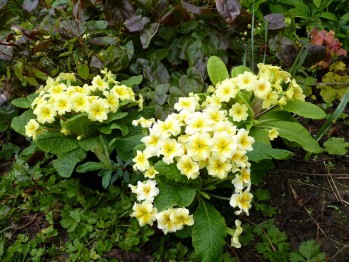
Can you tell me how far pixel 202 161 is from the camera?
5.76 ft

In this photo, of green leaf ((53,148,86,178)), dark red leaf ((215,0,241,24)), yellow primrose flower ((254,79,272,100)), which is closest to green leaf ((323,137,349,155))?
yellow primrose flower ((254,79,272,100))

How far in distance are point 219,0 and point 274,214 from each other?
1.25 m

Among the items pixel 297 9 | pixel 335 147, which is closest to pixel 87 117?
pixel 335 147

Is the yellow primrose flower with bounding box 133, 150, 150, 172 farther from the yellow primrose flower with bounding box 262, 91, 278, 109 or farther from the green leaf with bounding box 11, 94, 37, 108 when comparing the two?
the green leaf with bounding box 11, 94, 37, 108

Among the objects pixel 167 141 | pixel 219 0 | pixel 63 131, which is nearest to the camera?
pixel 167 141

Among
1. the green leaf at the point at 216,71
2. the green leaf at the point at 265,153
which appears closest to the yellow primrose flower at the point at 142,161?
the green leaf at the point at 265,153

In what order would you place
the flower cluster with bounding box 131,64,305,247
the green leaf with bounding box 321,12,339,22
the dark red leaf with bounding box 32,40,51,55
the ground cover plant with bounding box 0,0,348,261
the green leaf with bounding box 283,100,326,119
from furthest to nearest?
the green leaf with bounding box 321,12,339,22, the dark red leaf with bounding box 32,40,51,55, the green leaf with bounding box 283,100,326,119, the ground cover plant with bounding box 0,0,348,261, the flower cluster with bounding box 131,64,305,247

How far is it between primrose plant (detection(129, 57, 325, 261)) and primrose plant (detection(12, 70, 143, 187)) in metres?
0.23

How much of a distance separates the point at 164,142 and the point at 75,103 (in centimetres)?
53

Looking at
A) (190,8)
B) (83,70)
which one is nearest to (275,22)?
(190,8)

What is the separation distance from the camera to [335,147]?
259cm

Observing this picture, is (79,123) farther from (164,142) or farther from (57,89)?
(164,142)

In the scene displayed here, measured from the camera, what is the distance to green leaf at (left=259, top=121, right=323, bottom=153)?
215cm

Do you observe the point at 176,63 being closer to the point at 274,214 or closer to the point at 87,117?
the point at 87,117
